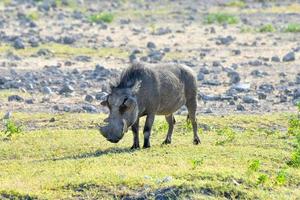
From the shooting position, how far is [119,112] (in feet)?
47.2

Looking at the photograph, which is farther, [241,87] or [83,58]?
[83,58]

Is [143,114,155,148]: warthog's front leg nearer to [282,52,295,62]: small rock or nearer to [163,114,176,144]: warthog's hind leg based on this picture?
[163,114,176,144]: warthog's hind leg

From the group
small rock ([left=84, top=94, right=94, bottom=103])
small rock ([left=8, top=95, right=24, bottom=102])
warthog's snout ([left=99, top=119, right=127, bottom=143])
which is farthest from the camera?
small rock ([left=84, top=94, right=94, bottom=103])

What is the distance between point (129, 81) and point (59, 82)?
8408mm

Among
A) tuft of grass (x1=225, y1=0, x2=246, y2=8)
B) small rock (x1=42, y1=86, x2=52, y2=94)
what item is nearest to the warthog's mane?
small rock (x1=42, y1=86, x2=52, y2=94)

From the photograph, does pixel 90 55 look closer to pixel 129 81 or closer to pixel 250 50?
pixel 250 50

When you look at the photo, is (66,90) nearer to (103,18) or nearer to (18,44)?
(18,44)

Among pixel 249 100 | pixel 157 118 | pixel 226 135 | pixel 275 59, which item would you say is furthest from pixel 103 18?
pixel 226 135

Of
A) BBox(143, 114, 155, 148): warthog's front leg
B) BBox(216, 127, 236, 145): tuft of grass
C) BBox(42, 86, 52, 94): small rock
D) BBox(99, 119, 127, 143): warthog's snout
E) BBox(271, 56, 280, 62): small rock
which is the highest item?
BBox(99, 119, 127, 143): warthog's snout

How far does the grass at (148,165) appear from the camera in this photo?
39.4 ft

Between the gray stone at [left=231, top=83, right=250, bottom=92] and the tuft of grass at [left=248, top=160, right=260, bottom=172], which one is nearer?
the tuft of grass at [left=248, top=160, right=260, bottom=172]

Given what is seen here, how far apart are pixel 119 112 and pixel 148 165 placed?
1321 mm

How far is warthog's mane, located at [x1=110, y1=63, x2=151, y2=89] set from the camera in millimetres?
14578

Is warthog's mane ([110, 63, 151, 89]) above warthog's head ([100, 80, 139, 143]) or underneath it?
above
